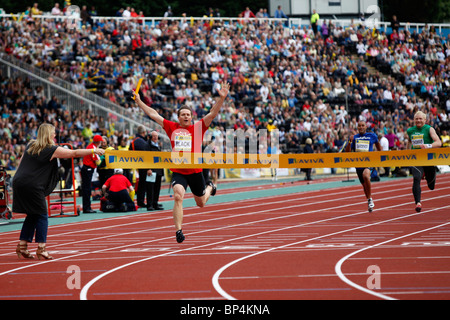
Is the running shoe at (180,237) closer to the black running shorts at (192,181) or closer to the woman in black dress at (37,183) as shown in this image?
the black running shorts at (192,181)

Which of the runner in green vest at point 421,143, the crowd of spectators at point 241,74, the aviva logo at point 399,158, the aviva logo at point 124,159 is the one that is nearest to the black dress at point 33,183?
the aviva logo at point 124,159

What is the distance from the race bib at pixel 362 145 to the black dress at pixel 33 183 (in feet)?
28.1

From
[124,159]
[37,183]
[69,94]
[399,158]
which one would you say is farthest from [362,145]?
[69,94]

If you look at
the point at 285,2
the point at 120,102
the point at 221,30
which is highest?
the point at 285,2

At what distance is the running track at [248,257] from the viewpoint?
Answer: 7.91 meters

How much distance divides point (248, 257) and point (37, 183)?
3118mm

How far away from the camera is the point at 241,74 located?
126ft

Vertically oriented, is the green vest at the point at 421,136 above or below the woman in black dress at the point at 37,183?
above

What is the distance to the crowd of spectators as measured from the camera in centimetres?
3175

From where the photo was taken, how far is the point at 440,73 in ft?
148

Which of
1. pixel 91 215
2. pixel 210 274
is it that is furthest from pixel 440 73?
pixel 210 274

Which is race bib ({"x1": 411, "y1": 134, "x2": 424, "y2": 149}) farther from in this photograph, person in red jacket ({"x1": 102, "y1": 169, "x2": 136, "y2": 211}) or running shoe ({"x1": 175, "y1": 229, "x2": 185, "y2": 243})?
person in red jacket ({"x1": 102, "y1": 169, "x2": 136, "y2": 211})
